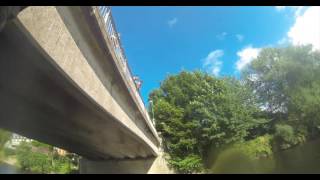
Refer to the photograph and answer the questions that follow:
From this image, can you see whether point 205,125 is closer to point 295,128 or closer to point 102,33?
point 295,128

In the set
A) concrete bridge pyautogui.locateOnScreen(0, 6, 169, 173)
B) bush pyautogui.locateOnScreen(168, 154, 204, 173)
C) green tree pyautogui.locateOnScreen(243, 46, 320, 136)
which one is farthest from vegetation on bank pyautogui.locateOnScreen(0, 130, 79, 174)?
concrete bridge pyautogui.locateOnScreen(0, 6, 169, 173)

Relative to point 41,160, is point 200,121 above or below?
above

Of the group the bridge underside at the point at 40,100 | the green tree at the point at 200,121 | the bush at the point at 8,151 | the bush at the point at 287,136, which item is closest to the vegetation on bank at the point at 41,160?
the bush at the point at 8,151

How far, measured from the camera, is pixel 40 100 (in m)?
10.7

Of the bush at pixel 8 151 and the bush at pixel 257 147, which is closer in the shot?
the bush at pixel 257 147

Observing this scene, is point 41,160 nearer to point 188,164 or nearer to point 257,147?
point 188,164

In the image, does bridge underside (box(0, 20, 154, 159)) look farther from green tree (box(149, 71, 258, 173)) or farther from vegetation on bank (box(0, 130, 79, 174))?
vegetation on bank (box(0, 130, 79, 174))

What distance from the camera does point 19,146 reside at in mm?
52906

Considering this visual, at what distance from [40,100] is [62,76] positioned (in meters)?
3.62

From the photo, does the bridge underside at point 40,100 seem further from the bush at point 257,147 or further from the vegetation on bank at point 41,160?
the vegetation on bank at point 41,160

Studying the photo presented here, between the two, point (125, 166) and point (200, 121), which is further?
point (200, 121)

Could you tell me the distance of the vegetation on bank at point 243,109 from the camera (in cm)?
3991

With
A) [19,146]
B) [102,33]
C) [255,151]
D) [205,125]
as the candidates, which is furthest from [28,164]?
[102,33]

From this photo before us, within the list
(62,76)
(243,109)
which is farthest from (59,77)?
(243,109)
